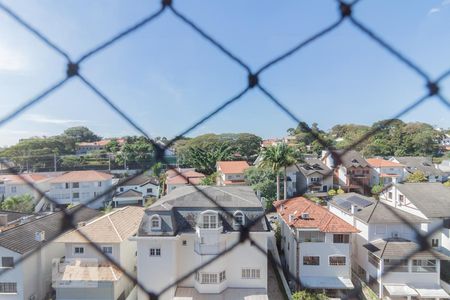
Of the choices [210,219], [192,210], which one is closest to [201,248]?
[210,219]

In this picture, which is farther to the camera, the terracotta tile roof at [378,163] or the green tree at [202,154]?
the terracotta tile roof at [378,163]

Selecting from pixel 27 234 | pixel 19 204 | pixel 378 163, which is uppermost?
pixel 378 163

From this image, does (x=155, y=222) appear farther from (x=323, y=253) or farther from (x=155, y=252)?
(x=323, y=253)

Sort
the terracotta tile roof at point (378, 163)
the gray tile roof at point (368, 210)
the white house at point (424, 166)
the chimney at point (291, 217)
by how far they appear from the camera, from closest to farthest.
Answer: the gray tile roof at point (368, 210) → the chimney at point (291, 217) → the terracotta tile roof at point (378, 163) → the white house at point (424, 166)

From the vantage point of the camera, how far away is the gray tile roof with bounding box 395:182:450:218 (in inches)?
204

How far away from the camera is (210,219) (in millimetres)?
4164

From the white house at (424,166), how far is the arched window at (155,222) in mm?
9702

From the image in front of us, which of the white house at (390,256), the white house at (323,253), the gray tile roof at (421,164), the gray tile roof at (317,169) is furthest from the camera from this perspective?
the gray tile roof at (421,164)

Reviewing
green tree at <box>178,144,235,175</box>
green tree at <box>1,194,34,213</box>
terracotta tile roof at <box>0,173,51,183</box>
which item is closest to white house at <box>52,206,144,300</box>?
terracotta tile roof at <box>0,173,51,183</box>

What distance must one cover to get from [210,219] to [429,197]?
493 centimetres

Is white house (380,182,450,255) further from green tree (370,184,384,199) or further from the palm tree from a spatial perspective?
the palm tree

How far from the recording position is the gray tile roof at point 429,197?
517 cm

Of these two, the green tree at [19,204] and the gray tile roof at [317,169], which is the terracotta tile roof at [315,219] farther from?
the green tree at [19,204]

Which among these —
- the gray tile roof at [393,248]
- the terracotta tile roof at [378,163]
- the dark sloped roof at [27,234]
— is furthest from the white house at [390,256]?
the dark sloped roof at [27,234]
